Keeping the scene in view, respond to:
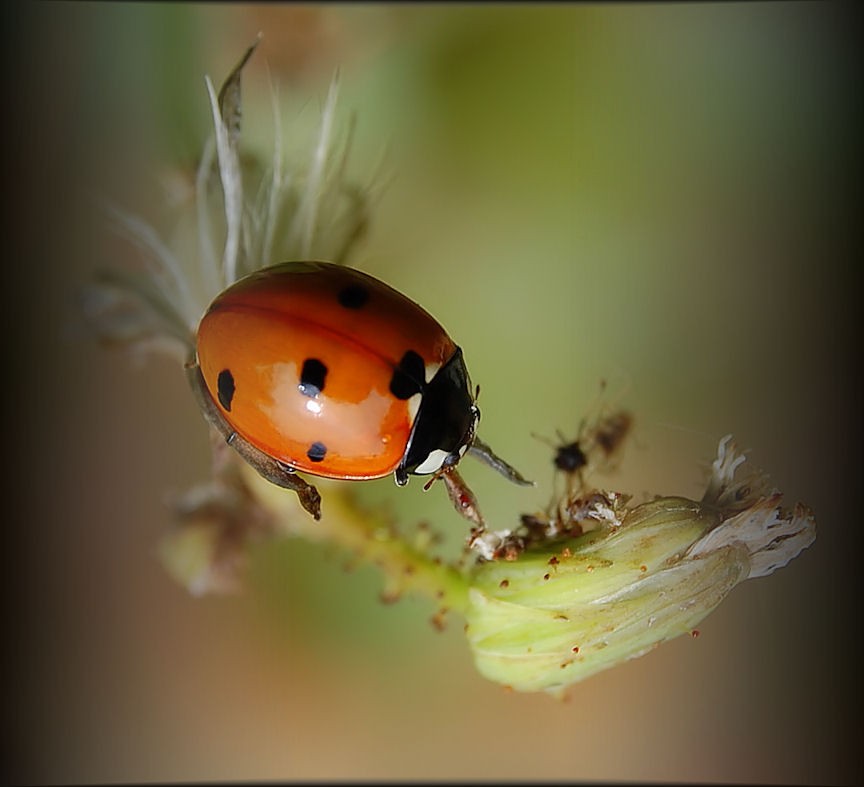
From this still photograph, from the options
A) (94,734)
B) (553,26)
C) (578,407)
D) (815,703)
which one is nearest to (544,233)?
(553,26)

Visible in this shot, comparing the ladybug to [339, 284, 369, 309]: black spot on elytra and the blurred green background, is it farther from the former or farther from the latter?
the blurred green background

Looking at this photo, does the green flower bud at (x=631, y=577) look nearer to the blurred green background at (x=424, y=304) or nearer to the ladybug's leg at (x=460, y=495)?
the ladybug's leg at (x=460, y=495)

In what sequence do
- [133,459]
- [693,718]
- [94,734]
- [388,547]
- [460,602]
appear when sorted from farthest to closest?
[133,459] → [94,734] → [693,718] → [388,547] → [460,602]

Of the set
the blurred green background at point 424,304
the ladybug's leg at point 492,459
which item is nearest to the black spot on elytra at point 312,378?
the ladybug's leg at point 492,459

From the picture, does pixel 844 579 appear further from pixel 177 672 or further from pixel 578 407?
pixel 177 672

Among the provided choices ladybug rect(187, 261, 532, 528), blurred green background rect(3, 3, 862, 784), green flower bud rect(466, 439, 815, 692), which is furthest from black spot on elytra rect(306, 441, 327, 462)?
blurred green background rect(3, 3, 862, 784)

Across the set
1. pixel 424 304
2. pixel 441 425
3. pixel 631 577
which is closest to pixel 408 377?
pixel 441 425

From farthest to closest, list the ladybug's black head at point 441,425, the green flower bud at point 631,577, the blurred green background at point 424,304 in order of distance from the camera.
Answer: the blurred green background at point 424,304
the ladybug's black head at point 441,425
the green flower bud at point 631,577
